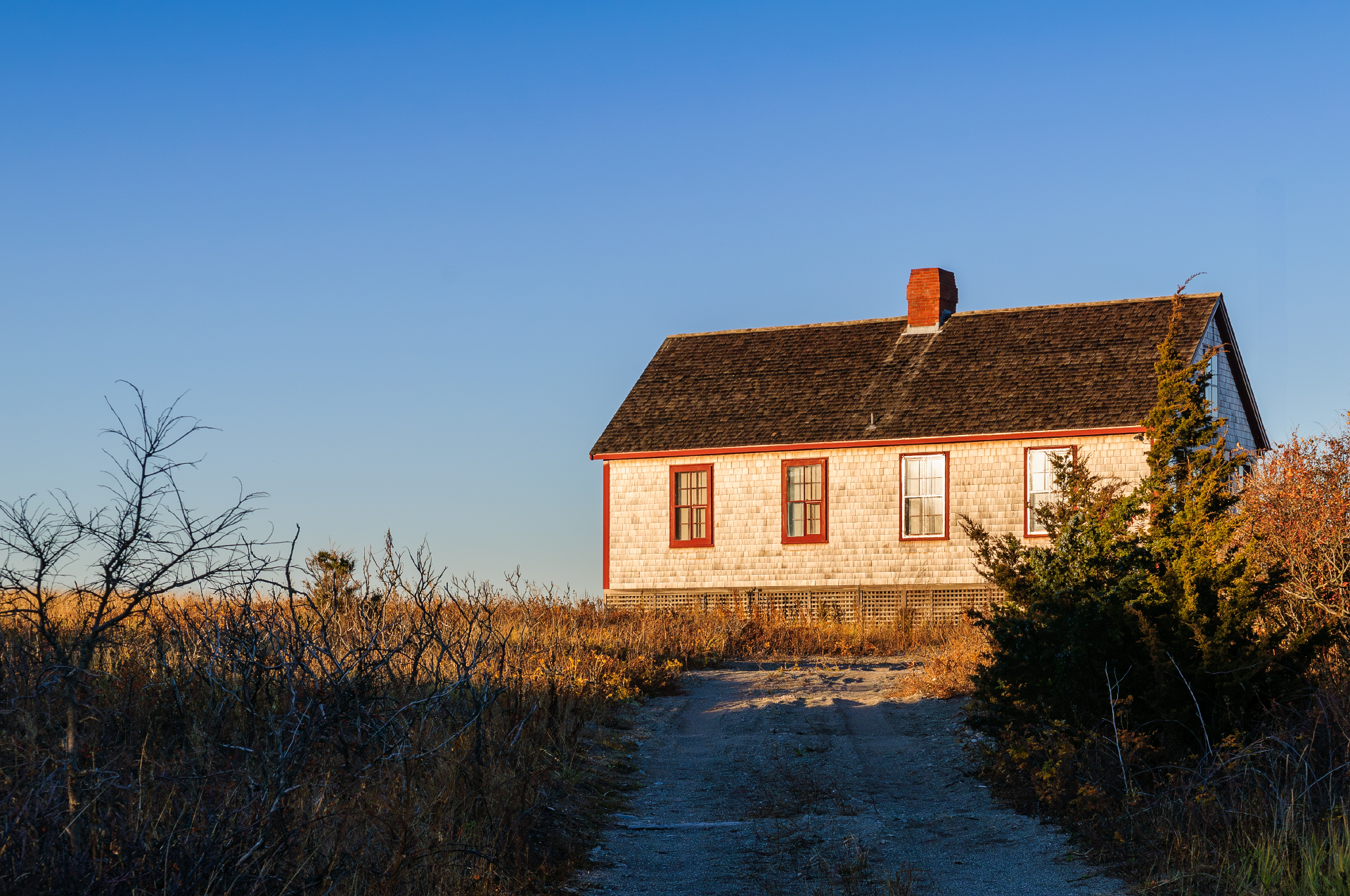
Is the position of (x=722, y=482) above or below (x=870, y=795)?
above

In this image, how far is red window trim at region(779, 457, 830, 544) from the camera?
91.1 feet

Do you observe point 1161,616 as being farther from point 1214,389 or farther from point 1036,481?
point 1214,389

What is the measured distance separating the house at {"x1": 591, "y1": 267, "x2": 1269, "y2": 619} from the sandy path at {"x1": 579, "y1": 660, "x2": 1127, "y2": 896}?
1055cm

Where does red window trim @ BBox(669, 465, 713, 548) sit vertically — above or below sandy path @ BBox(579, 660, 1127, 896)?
above

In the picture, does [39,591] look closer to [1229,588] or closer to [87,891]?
[87,891]

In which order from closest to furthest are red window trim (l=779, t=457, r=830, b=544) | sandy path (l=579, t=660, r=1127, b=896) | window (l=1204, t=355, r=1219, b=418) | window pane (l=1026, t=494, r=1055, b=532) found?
sandy path (l=579, t=660, r=1127, b=896) < window pane (l=1026, t=494, r=1055, b=532) < window (l=1204, t=355, r=1219, b=418) < red window trim (l=779, t=457, r=830, b=544)

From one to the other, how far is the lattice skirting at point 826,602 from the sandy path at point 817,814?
10.4 m

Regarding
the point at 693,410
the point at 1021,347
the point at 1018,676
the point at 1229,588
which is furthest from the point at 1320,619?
the point at 693,410

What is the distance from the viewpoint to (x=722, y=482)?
28625 mm

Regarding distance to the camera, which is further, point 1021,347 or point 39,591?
point 1021,347

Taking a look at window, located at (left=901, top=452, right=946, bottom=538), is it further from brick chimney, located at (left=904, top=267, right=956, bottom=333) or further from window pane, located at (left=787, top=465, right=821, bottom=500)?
brick chimney, located at (left=904, top=267, right=956, bottom=333)

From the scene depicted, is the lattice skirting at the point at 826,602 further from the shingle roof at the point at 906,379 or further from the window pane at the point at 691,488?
the shingle roof at the point at 906,379

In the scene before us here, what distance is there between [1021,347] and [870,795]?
1880 cm

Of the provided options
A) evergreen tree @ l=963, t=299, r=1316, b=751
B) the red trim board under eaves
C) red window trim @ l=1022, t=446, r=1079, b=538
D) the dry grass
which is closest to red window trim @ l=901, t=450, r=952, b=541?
the red trim board under eaves
